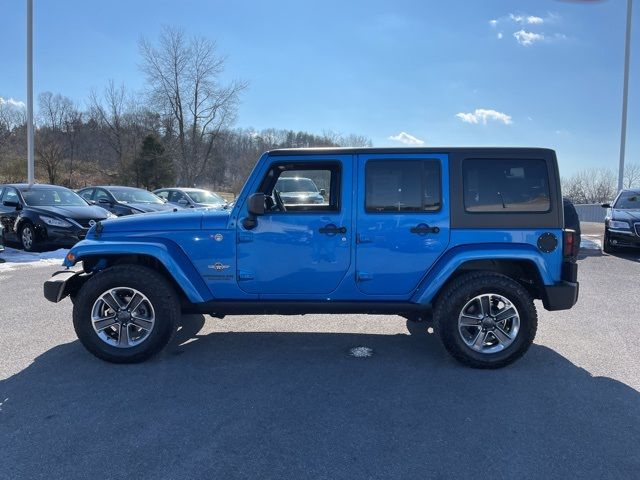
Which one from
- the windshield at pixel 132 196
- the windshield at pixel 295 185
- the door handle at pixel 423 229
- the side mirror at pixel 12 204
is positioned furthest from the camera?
the windshield at pixel 132 196

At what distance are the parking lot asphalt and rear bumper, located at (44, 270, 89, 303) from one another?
576 millimetres

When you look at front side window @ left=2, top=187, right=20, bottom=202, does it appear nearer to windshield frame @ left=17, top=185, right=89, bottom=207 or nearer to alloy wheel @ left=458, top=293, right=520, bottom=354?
windshield frame @ left=17, top=185, right=89, bottom=207

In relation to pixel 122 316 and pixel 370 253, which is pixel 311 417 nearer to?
pixel 370 253

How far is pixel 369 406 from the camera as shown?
11.0 feet

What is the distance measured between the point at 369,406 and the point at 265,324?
7.36 ft

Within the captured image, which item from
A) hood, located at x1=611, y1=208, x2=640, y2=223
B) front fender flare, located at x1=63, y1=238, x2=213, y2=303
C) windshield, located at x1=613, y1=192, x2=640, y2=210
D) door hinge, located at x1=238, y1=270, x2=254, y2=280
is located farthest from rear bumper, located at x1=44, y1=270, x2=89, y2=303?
windshield, located at x1=613, y1=192, x2=640, y2=210

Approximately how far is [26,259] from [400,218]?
28.6ft

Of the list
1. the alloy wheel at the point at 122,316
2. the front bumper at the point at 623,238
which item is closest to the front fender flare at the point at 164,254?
the alloy wheel at the point at 122,316

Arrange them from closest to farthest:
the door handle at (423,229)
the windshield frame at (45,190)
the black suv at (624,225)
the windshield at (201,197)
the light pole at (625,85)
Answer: the door handle at (423,229), the windshield frame at (45,190), the black suv at (624,225), the windshield at (201,197), the light pole at (625,85)

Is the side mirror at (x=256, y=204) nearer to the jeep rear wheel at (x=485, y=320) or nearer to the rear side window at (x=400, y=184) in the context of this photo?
the rear side window at (x=400, y=184)

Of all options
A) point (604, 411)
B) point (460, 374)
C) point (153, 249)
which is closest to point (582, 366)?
point (604, 411)

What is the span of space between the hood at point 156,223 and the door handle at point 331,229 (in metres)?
1.12

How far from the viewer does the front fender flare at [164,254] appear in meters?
4.07

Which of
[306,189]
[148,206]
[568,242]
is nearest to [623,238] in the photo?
[568,242]
